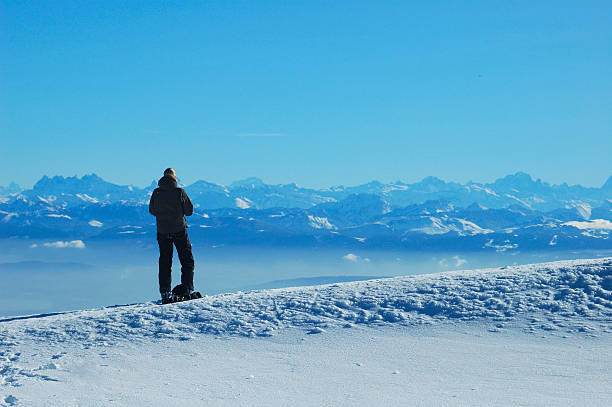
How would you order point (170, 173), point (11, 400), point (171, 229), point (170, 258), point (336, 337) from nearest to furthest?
point (11, 400) → point (336, 337) → point (170, 173) → point (171, 229) → point (170, 258)

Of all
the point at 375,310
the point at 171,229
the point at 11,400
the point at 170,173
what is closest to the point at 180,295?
the point at 171,229

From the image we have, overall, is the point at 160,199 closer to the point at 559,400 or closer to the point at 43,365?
the point at 43,365

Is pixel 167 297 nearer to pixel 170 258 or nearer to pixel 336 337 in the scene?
pixel 170 258

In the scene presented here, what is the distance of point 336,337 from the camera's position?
26.1ft

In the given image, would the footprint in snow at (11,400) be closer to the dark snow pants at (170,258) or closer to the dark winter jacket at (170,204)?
the dark snow pants at (170,258)

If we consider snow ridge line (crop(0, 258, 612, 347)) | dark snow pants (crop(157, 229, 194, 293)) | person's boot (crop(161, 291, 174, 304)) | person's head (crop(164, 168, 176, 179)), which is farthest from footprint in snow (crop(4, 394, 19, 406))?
person's head (crop(164, 168, 176, 179))

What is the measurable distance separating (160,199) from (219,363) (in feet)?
15.0

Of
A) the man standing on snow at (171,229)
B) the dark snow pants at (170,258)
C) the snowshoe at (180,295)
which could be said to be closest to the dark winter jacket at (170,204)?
the man standing on snow at (171,229)

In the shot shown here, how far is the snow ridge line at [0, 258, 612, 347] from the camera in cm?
836

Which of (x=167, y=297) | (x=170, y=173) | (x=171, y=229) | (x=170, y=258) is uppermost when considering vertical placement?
(x=170, y=173)

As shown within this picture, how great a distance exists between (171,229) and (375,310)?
4410 mm

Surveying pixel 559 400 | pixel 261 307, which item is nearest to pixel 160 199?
pixel 261 307

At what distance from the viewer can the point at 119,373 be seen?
6.79 metres

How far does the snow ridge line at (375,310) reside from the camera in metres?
8.36
